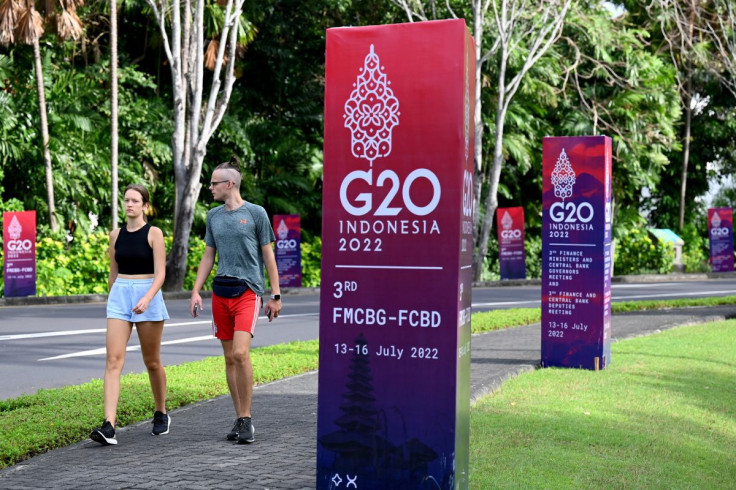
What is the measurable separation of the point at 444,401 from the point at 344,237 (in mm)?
1054

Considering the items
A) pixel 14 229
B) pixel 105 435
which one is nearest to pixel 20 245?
pixel 14 229

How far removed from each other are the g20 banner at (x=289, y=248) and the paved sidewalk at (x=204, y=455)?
14938 millimetres

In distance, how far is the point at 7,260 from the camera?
790 inches

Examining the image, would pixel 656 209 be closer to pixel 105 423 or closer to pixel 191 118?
pixel 191 118

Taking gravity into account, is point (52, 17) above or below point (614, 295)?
above

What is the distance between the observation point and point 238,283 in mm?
7309

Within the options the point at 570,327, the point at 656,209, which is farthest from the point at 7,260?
the point at 656,209

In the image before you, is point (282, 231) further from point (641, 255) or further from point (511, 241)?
point (641, 255)

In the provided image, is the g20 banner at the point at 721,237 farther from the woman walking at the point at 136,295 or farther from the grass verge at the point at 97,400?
the woman walking at the point at 136,295

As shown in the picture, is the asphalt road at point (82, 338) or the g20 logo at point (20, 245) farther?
the g20 logo at point (20, 245)

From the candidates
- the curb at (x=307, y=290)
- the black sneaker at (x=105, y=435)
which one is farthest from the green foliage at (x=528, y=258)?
the black sneaker at (x=105, y=435)

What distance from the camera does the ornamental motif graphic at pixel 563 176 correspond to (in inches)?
446

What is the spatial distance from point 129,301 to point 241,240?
0.98 m

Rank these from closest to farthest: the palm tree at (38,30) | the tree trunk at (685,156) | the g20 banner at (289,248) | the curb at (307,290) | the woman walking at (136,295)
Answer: the woman walking at (136,295) → the curb at (307,290) → the palm tree at (38,30) → the g20 banner at (289,248) → the tree trunk at (685,156)
